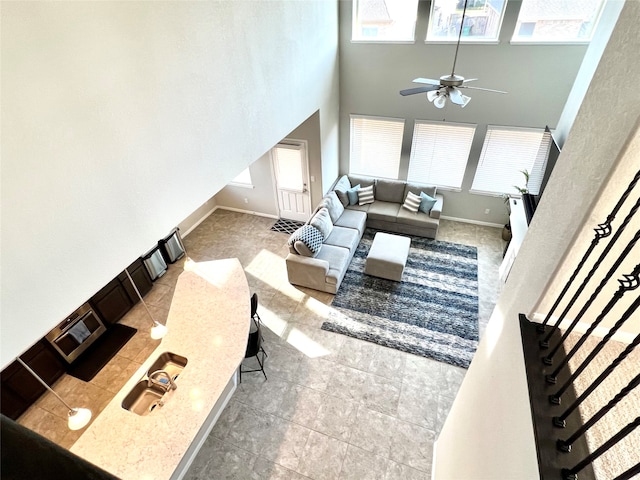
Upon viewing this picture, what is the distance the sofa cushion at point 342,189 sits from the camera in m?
7.29

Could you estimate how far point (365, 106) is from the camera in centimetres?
700

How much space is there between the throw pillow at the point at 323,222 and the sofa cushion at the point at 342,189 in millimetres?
821

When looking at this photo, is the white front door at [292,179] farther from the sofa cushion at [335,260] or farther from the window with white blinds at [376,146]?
the sofa cushion at [335,260]

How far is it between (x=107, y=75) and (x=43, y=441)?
7.92 feet

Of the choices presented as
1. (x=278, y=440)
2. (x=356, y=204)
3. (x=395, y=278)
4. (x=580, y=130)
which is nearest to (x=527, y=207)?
(x=395, y=278)

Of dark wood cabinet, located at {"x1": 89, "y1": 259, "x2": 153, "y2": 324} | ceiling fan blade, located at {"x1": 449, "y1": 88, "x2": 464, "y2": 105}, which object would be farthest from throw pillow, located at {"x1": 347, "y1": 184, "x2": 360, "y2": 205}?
dark wood cabinet, located at {"x1": 89, "y1": 259, "x2": 153, "y2": 324}

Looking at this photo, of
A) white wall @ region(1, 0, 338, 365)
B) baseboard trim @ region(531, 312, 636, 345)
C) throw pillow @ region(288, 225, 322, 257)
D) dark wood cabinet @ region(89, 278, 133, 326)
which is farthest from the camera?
throw pillow @ region(288, 225, 322, 257)

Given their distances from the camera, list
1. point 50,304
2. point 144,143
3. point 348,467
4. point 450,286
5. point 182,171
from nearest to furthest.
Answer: point 50,304
point 144,143
point 182,171
point 348,467
point 450,286

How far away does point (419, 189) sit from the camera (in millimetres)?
7234

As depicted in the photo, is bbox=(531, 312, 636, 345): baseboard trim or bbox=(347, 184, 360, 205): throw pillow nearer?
bbox=(531, 312, 636, 345): baseboard trim

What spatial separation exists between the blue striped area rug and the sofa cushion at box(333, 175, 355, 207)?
134 cm

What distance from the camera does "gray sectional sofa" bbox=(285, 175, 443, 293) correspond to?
18.7 ft

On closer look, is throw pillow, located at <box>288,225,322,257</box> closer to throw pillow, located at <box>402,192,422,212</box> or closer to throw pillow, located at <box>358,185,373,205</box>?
throw pillow, located at <box>358,185,373,205</box>

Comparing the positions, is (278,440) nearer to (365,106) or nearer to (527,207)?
(527,207)
